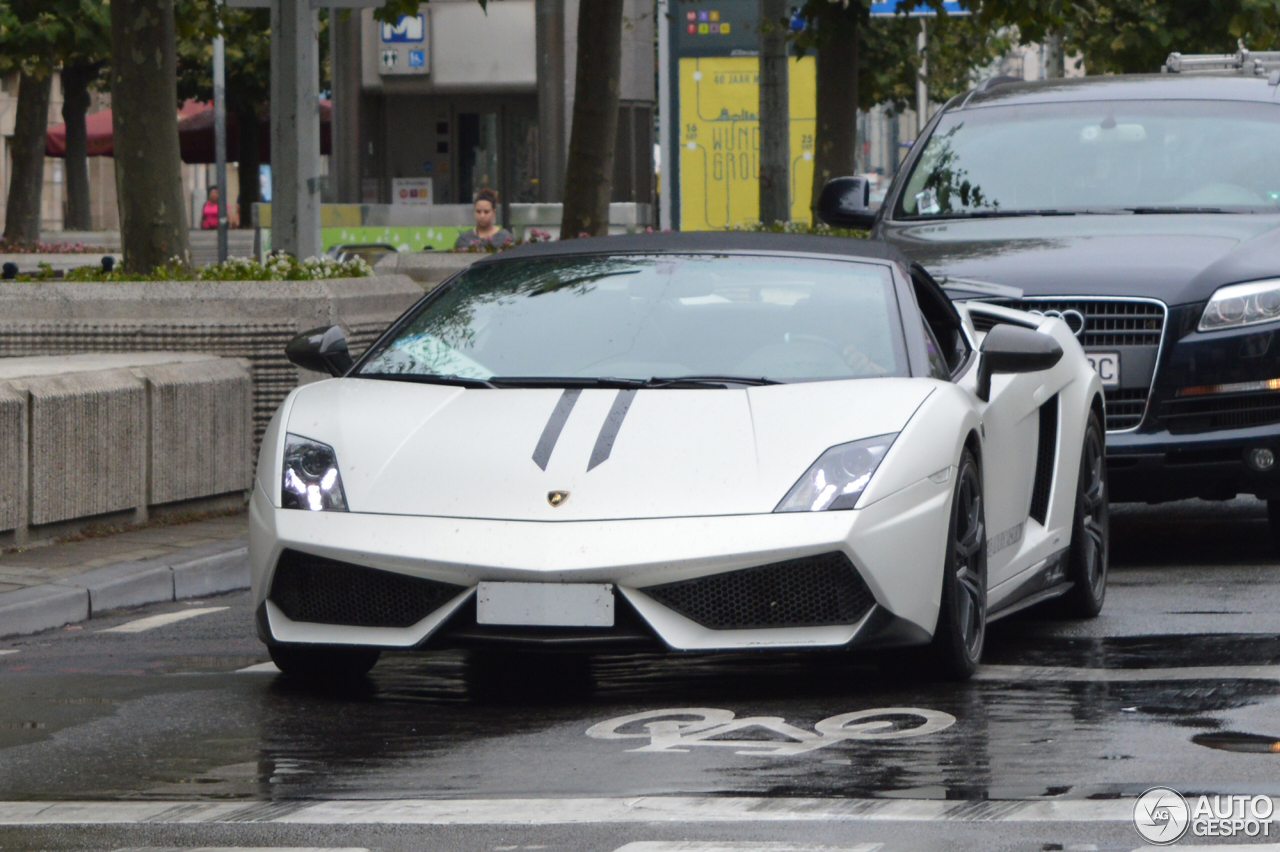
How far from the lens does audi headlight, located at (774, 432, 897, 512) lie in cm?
620

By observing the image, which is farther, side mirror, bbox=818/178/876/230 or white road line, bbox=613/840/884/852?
side mirror, bbox=818/178/876/230

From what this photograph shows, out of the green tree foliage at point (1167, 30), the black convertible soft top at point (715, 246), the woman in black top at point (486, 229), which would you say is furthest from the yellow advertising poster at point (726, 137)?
the black convertible soft top at point (715, 246)

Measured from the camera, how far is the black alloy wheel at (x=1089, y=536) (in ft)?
26.8

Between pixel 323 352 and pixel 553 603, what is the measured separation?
5.64 ft

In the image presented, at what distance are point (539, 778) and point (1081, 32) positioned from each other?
2608 centimetres

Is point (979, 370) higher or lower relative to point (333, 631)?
higher

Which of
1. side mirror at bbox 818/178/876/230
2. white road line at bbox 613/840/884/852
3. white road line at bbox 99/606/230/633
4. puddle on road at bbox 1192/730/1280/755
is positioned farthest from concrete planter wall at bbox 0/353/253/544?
white road line at bbox 613/840/884/852

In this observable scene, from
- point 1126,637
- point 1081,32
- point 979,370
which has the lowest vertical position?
point 1126,637

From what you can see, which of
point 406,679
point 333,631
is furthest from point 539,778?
point 406,679

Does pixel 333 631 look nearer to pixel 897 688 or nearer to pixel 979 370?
pixel 897 688

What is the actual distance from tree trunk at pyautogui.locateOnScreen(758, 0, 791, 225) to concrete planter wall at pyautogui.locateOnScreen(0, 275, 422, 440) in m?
8.67

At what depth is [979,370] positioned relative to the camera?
23.7 ft

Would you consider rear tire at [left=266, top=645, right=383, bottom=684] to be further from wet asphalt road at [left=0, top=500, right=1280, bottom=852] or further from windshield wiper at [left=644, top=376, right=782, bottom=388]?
windshield wiper at [left=644, top=376, right=782, bottom=388]

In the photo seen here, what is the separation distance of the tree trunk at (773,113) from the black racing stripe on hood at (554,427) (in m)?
13.5
